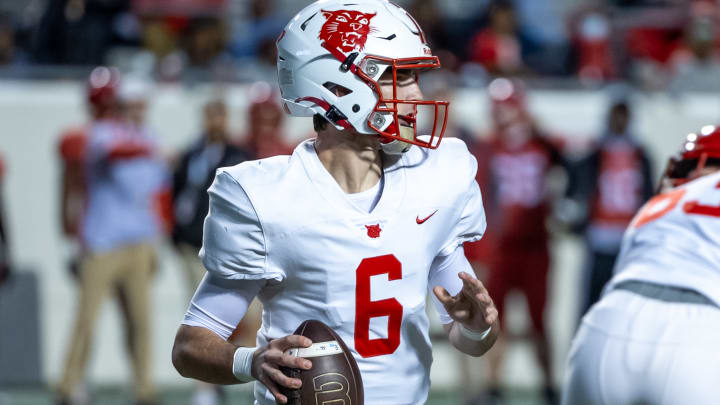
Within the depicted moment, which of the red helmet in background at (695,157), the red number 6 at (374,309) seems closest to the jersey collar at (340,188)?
the red number 6 at (374,309)

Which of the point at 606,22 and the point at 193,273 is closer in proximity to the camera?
the point at 193,273

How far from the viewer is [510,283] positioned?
19.7 feet

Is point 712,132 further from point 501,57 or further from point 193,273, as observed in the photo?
point 501,57

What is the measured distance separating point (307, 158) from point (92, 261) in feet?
11.6

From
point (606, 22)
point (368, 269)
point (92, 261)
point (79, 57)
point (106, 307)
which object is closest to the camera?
point (368, 269)

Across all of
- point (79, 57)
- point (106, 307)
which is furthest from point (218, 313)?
point (79, 57)

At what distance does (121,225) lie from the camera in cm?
570

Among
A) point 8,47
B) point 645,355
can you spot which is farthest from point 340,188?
point 8,47

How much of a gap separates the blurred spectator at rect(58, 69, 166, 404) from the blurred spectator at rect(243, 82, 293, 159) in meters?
0.55

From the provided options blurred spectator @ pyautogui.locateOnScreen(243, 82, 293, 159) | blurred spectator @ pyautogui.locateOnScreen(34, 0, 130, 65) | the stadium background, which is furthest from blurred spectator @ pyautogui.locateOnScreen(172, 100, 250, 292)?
blurred spectator @ pyautogui.locateOnScreen(34, 0, 130, 65)

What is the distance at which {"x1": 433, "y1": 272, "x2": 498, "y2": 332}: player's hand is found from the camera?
2.29 m

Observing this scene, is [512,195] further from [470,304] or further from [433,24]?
[470,304]

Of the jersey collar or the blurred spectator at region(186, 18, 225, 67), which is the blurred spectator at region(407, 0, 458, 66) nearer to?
the blurred spectator at region(186, 18, 225, 67)

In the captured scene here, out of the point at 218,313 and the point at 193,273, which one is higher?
the point at 218,313
